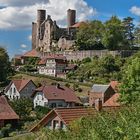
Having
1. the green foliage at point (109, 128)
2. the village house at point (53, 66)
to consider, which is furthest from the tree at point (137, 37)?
the green foliage at point (109, 128)

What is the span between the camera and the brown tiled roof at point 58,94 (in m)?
72.2

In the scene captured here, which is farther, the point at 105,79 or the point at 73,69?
the point at 73,69

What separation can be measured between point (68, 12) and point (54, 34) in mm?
18237

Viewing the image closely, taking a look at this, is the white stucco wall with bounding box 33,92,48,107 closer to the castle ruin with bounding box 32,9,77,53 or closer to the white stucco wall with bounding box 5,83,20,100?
the white stucco wall with bounding box 5,83,20,100

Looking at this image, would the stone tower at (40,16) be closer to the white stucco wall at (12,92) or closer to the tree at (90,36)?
the tree at (90,36)

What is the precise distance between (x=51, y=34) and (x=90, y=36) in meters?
21.2

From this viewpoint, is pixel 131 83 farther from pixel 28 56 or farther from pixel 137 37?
pixel 28 56

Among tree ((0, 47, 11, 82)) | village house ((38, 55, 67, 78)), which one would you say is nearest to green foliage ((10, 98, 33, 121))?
tree ((0, 47, 11, 82))

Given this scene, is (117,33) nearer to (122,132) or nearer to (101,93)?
(101,93)

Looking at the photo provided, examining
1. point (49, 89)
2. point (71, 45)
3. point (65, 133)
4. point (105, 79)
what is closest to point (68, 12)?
point (71, 45)

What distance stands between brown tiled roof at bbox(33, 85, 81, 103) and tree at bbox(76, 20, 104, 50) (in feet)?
131

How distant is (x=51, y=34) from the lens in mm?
133875

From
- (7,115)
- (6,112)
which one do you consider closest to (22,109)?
(6,112)

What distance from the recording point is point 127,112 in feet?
50.6
